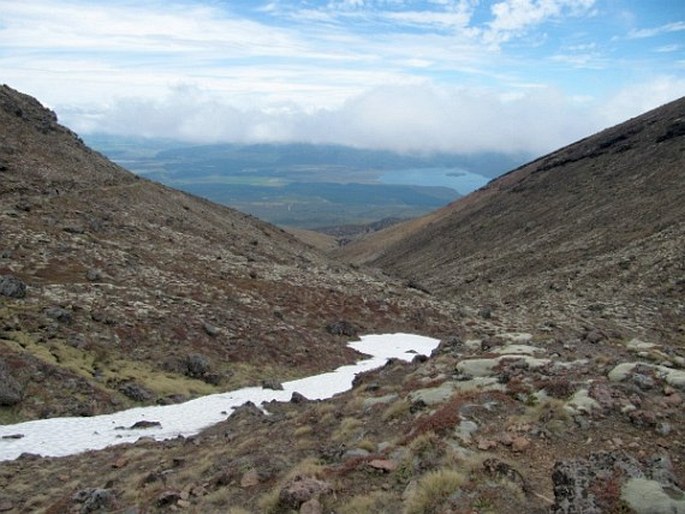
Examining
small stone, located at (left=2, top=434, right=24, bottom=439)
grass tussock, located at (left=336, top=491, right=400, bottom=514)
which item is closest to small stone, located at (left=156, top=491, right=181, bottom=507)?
grass tussock, located at (left=336, top=491, right=400, bottom=514)

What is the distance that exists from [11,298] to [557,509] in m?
28.2

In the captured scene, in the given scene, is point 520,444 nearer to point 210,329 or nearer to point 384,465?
point 384,465

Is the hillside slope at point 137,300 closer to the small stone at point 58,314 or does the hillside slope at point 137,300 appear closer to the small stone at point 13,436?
→ the small stone at point 58,314

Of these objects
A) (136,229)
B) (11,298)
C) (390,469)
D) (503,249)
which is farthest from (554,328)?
(503,249)

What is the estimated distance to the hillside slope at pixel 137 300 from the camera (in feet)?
85.1

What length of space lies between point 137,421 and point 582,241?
178ft

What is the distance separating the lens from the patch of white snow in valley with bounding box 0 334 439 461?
2042 cm

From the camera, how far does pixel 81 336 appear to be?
28.1m

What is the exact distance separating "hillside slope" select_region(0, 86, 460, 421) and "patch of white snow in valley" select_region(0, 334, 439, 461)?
0.86 metres

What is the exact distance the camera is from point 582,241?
2518 inches

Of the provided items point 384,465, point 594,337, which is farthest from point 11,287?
point 594,337

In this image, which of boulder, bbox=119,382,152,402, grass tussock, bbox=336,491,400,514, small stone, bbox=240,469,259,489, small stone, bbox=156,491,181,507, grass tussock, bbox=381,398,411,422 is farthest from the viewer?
boulder, bbox=119,382,152,402

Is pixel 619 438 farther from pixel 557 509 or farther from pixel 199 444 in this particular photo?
pixel 199 444

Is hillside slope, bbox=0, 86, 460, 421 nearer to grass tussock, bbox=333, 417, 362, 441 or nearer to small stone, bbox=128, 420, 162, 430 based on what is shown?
small stone, bbox=128, 420, 162, 430
